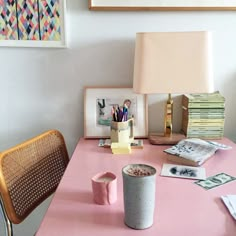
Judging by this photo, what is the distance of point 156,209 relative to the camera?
33.0 inches

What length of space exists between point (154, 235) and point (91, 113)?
791 mm

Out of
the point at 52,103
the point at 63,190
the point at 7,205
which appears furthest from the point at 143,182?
the point at 52,103

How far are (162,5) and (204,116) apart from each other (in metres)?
0.52

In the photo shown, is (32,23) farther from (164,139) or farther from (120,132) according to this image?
(164,139)

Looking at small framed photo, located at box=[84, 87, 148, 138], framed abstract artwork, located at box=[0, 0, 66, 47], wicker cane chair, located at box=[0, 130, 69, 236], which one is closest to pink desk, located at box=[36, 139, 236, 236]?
wicker cane chair, located at box=[0, 130, 69, 236]

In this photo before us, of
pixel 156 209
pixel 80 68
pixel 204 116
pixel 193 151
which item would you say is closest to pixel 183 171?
pixel 193 151

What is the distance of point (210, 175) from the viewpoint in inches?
41.0

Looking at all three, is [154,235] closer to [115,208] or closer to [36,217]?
[115,208]

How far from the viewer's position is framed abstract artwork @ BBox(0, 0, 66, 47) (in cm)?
138

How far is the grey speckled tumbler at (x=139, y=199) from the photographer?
0.74 meters

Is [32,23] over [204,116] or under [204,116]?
over

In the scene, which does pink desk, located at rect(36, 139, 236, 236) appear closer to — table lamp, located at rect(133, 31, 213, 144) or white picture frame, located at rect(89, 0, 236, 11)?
table lamp, located at rect(133, 31, 213, 144)

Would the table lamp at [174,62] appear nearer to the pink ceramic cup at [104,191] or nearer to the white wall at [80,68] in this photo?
the white wall at [80,68]

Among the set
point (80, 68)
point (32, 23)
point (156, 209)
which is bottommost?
point (156, 209)
